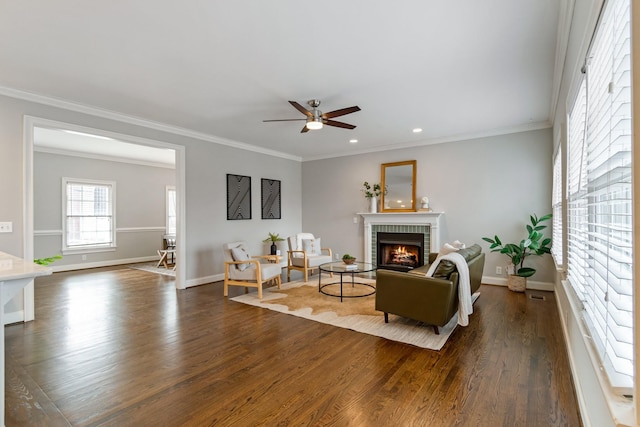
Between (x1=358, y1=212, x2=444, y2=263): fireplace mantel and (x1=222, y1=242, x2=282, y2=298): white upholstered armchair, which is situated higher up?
(x1=358, y1=212, x2=444, y2=263): fireplace mantel

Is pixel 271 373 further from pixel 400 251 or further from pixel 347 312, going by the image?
pixel 400 251

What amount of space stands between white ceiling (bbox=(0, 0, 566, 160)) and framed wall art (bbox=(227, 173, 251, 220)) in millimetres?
1754

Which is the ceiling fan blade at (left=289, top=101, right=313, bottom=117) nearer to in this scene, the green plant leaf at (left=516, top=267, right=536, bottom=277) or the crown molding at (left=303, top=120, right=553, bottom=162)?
the crown molding at (left=303, top=120, right=553, bottom=162)

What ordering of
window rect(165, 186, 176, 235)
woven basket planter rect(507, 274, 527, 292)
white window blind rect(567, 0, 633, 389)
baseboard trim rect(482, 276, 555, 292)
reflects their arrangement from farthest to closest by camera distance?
window rect(165, 186, 176, 235), baseboard trim rect(482, 276, 555, 292), woven basket planter rect(507, 274, 527, 292), white window blind rect(567, 0, 633, 389)

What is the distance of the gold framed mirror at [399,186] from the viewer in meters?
6.32

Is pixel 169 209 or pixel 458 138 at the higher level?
pixel 458 138

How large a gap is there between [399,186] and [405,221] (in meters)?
0.73

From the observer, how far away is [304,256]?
18.9 ft

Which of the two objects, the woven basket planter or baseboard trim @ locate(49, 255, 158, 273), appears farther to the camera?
baseboard trim @ locate(49, 255, 158, 273)

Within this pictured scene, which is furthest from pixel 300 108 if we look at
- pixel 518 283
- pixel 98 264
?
pixel 98 264

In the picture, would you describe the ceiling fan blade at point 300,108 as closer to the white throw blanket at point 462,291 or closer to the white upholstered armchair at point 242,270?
the white throw blanket at point 462,291

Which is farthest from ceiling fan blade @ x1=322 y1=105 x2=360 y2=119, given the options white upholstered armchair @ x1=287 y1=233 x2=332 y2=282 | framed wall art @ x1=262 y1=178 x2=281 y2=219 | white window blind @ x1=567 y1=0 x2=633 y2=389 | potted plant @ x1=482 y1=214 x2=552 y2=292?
framed wall art @ x1=262 y1=178 x2=281 y2=219

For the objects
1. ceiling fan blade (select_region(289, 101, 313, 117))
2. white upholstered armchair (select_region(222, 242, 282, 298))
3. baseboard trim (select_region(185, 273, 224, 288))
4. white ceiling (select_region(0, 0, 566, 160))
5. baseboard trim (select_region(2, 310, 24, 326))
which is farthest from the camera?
baseboard trim (select_region(185, 273, 224, 288))

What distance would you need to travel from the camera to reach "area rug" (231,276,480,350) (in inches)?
129
